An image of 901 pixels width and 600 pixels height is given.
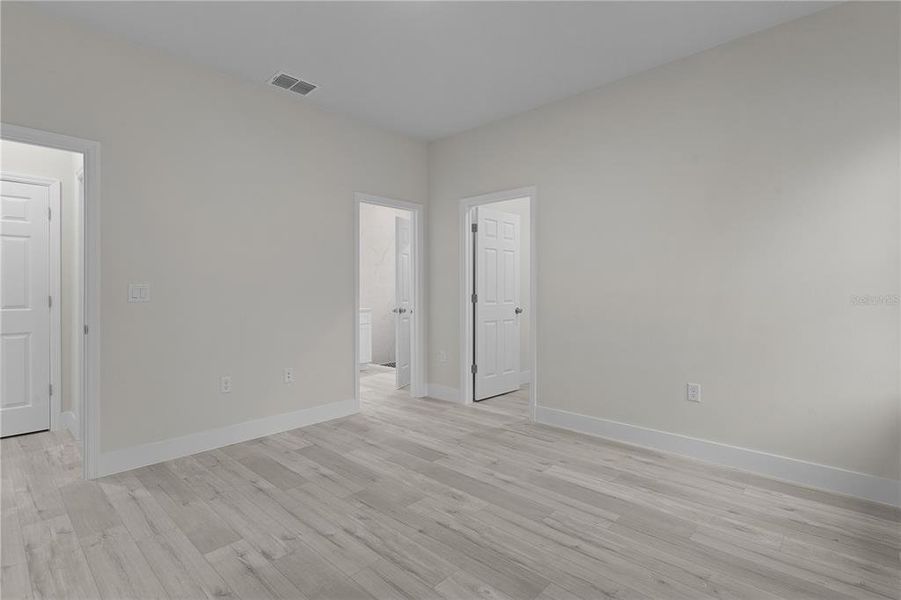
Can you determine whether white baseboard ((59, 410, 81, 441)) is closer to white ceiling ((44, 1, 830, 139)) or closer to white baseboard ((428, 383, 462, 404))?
white ceiling ((44, 1, 830, 139))

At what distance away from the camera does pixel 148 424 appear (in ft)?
9.77

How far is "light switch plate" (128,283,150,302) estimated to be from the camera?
114 inches

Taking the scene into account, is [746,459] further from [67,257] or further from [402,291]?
[67,257]

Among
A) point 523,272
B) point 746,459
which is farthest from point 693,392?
point 523,272

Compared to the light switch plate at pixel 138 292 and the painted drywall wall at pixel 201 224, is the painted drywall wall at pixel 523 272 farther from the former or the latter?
the light switch plate at pixel 138 292

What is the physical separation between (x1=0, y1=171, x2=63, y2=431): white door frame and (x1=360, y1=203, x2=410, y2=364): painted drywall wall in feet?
13.2

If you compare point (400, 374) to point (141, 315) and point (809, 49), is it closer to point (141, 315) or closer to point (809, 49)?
point (141, 315)

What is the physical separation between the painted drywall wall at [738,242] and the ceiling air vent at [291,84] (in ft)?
6.23

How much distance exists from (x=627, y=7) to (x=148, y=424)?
4036 mm

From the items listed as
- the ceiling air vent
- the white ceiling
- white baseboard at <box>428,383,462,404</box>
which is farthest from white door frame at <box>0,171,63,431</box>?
white baseboard at <box>428,383,462,404</box>

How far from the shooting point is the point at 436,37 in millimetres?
2844

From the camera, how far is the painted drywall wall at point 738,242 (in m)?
2.46

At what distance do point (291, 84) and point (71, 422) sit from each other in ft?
10.9

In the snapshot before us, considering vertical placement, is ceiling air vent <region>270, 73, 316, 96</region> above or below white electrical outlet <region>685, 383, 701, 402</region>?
above
